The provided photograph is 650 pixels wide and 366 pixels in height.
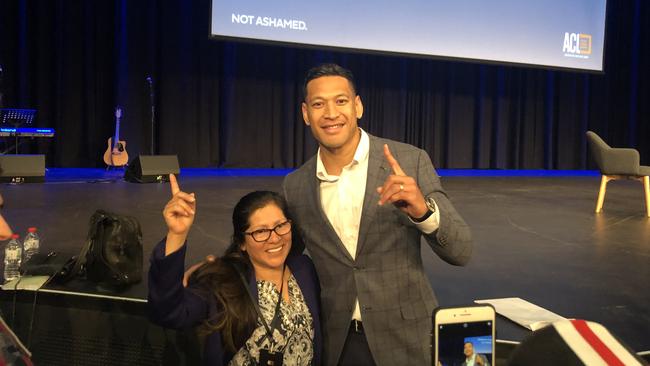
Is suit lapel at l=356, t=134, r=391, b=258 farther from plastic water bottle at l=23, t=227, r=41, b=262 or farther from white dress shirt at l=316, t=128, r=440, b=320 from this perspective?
plastic water bottle at l=23, t=227, r=41, b=262

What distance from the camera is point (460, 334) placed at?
1204 mm

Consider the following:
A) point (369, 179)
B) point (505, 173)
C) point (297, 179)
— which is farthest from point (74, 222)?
point (505, 173)

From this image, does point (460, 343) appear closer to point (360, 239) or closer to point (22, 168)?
point (360, 239)

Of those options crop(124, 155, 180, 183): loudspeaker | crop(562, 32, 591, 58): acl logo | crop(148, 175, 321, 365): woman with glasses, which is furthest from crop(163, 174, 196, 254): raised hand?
crop(562, 32, 591, 58): acl logo

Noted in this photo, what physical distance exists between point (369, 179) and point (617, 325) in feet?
4.03

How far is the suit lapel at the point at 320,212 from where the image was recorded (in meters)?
1.59

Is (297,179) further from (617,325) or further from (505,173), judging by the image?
(505,173)

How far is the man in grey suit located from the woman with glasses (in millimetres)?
79

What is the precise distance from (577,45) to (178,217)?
337 inches

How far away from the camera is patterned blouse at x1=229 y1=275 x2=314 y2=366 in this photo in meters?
1.50

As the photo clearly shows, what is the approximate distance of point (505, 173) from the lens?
934 cm

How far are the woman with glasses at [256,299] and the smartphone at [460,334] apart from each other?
47cm

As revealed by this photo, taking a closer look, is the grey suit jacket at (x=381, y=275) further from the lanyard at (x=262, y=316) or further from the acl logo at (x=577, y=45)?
the acl logo at (x=577, y=45)

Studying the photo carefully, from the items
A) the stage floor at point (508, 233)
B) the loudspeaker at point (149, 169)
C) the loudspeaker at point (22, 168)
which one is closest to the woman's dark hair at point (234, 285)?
the stage floor at point (508, 233)
